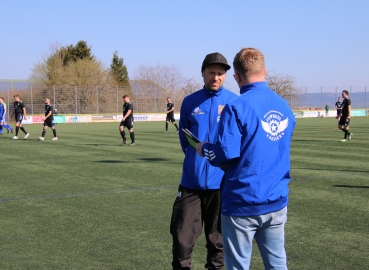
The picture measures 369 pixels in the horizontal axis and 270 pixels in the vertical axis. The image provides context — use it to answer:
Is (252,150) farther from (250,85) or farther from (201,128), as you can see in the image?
(201,128)

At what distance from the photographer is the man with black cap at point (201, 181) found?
4.27m

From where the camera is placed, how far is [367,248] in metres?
5.50

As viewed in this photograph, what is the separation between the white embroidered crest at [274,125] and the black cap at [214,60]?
4.00ft

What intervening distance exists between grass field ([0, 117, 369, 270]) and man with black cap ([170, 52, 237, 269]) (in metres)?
0.79

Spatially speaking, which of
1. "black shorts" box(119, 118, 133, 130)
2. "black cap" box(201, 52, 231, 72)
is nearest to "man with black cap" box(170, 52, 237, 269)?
"black cap" box(201, 52, 231, 72)

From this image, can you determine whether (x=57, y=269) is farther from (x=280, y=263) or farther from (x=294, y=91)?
(x=294, y=91)

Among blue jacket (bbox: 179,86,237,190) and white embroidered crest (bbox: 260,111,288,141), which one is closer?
white embroidered crest (bbox: 260,111,288,141)

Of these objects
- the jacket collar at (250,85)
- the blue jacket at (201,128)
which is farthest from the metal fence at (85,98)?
the jacket collar at (250,85)

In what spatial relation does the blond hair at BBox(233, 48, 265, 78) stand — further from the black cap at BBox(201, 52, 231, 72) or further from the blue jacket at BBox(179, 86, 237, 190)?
the blue jacket at BBox(179, 86, 237, 190)

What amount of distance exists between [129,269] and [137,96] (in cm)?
4790

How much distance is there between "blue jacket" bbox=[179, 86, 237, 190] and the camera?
4.27 metres

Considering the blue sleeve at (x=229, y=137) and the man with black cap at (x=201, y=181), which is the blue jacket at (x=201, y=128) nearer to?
the man with black cap at (x=201, y=181)

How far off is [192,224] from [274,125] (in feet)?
4.81

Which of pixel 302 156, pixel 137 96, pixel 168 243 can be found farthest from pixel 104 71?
pixel 168 243
